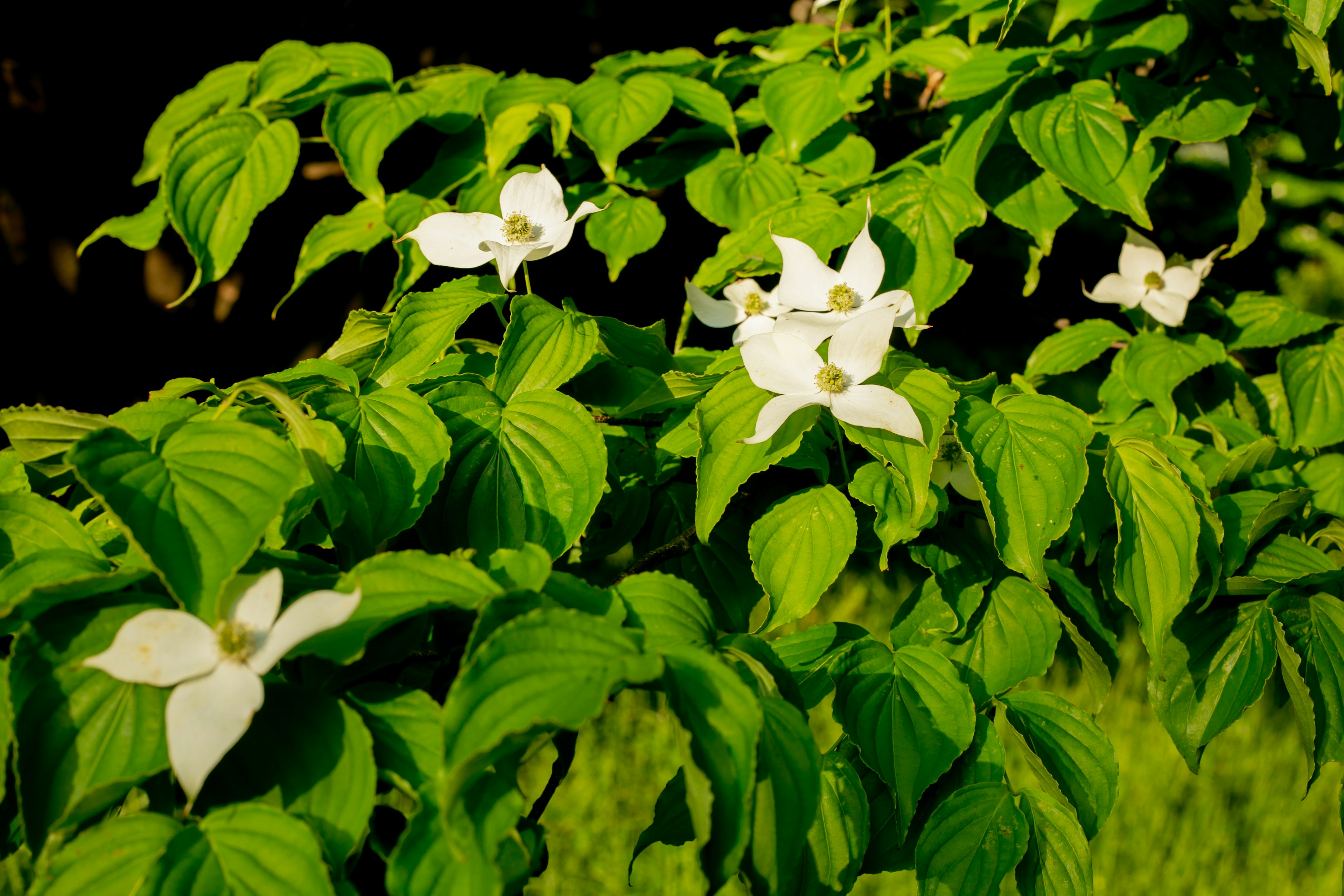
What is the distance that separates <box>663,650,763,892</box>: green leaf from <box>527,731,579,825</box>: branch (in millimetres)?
234

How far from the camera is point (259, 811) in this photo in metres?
0.67

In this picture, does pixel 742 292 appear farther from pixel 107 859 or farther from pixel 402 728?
pixel 107 859

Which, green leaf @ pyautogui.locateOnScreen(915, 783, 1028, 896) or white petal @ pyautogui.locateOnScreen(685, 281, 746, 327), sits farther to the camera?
white petal @ pyautogui.locateOnScreen(685, 281, 746, 327)

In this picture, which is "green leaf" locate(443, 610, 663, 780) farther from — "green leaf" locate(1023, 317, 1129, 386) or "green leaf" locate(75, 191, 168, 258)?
"green leaf" locate(75, 191, 168, 258)

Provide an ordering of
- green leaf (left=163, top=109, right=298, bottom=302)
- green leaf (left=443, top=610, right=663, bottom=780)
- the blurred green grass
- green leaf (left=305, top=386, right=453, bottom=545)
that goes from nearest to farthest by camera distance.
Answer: green leaf (left=443, top=610, right=663, bottom=780) → green leaf (left=305, top=386, right=453, bottom=545) → green leaf (left=163, top=109, right=298, bottom=302) → the blurred green grass

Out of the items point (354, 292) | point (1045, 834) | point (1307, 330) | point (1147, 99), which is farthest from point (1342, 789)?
point (354, 292)

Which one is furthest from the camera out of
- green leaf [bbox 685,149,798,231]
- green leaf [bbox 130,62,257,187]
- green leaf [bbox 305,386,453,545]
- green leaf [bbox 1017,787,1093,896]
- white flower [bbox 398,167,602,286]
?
green leaf [bbox 130,62,257,187]

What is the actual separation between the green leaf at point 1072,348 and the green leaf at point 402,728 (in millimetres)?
1288

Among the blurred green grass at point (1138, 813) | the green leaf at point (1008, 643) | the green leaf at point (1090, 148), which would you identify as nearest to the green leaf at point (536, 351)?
the green leaf at point (1008, 643)

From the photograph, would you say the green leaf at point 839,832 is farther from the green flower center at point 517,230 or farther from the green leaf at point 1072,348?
the green leaf at point 1072,348

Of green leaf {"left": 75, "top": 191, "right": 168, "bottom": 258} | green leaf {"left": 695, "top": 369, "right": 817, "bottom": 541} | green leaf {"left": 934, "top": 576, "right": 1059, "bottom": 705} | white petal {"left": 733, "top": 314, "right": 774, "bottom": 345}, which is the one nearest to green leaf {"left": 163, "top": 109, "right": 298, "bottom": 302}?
green leaf {"left": 75, "top": 191, "right": 168, "bottom": 258}

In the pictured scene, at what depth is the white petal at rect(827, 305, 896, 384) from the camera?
936 millimetres

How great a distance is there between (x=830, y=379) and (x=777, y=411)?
2.8 inches

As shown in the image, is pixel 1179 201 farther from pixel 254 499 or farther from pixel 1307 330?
pixel 254 499
